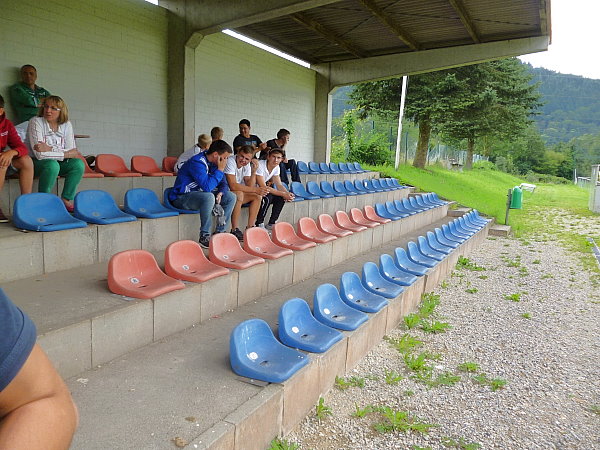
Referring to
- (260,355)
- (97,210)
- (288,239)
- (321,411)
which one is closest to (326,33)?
(288,239)

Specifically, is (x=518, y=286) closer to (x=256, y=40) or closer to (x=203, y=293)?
(x=203, y=293)

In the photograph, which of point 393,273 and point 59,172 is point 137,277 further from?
point 393,273

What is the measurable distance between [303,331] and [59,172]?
9.78ft

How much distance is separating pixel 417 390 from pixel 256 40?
9.26 metres

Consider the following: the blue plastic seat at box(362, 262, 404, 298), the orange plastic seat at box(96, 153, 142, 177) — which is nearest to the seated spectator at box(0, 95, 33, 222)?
the orange plastic seat at box(96, 153, 142, 177)

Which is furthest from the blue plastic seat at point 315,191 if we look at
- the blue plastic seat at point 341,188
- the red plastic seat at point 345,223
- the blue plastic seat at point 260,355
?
the blue plastic seat at point 260,355

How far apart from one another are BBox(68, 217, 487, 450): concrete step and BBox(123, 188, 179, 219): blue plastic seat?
5.44ft

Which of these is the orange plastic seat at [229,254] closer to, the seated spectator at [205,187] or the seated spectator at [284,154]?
the seated spectator at [205,187]

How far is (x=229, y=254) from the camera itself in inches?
161

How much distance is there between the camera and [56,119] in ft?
14.1

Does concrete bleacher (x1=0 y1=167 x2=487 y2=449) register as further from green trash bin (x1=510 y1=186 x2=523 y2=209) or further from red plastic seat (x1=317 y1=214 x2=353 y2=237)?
green trash bin (x1=510 y1=186 x2=523 y2=209)

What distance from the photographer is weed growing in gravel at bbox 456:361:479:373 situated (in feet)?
11.3

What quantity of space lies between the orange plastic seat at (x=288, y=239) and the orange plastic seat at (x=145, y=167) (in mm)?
2421

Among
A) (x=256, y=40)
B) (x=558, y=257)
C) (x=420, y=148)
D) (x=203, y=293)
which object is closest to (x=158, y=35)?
(x=256, y=40)
